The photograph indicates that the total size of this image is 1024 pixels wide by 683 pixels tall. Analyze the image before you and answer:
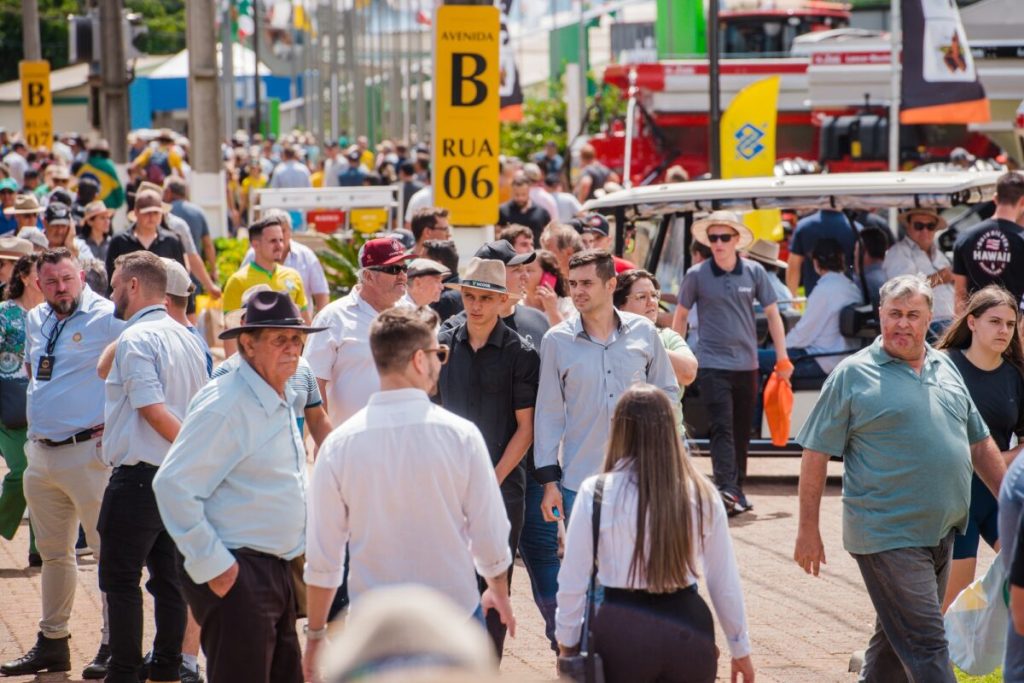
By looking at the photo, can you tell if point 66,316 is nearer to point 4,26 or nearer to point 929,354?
point 929,354

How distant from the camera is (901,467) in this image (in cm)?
625

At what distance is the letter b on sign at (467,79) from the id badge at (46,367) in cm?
495

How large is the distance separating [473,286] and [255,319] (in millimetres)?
1673

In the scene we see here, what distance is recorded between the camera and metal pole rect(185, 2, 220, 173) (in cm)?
2112

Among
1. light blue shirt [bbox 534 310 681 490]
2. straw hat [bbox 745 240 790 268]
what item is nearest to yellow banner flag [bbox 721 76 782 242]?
straw hat [bbox 745 240 790 268]

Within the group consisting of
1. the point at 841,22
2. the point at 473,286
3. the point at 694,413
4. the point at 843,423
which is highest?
the point at 841,22

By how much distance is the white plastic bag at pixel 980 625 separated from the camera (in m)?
6.00

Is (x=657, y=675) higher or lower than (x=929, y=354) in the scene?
lower

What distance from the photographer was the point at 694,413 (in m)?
12.4

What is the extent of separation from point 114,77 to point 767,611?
67.8ft

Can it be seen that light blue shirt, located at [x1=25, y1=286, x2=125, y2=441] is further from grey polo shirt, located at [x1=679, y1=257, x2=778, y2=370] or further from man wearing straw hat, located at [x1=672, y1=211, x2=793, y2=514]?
grey polo shirt, located at [x1=679, y1=257, x2=778, y2=370]

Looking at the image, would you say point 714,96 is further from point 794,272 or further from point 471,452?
point 471,452

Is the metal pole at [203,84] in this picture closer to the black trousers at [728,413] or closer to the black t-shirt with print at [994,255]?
the black trousers at [728,413]

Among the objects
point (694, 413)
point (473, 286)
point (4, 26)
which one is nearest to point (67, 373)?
point (473, 286)
